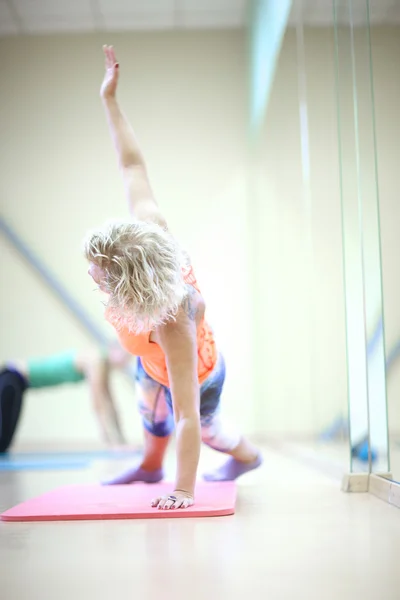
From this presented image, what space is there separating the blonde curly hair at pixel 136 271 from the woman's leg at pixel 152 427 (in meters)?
0.54

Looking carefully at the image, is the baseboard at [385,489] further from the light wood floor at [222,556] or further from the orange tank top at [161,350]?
the orange tank top at [161,350]

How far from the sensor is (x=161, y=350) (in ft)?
6.72

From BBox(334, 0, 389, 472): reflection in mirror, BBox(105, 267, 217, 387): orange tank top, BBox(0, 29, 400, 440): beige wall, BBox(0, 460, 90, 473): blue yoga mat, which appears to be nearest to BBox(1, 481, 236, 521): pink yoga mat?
BBox(105, 267, 217, 387): orange tank top

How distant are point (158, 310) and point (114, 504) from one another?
561mm

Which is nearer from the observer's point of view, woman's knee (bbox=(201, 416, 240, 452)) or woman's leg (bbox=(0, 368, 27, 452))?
woman's knee (bbox=(201, 416, 240, 452))

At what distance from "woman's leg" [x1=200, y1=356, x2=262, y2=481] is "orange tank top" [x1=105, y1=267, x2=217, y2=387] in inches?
2.0

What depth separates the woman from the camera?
176 cm

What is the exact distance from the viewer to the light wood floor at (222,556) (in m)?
1.09

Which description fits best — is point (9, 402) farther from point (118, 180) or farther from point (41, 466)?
point (118, 180)

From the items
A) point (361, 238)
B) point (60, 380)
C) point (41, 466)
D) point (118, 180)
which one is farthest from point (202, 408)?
point (118, 180)

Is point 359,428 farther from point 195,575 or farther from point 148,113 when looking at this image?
point 148,113

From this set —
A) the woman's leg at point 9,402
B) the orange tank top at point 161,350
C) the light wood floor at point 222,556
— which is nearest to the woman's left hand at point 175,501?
the light wood floor at point 222,556

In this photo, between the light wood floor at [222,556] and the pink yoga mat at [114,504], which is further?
the pink yoga mat at [114,504]

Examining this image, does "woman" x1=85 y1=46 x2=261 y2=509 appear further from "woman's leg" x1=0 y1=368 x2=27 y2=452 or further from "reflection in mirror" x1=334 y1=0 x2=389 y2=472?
"woman's leg" x1=0 y1=368 x2=27 y2=452
